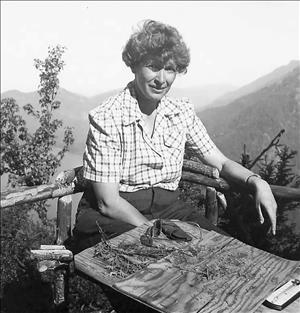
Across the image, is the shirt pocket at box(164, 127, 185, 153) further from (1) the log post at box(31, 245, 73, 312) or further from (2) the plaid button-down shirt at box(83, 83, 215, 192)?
(1) the log post at box(31, 245, 73, 312)

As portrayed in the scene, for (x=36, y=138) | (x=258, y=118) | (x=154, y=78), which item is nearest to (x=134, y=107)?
(x=154, y=78)

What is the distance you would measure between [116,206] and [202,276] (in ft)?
2.79

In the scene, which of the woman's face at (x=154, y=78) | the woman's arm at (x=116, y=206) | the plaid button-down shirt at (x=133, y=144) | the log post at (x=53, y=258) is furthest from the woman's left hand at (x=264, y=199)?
the log post at (x=53, y=258)

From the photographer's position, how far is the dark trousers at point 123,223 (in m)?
2.77

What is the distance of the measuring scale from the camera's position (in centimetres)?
185

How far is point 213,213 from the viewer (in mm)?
3721

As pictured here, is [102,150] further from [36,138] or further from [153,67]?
[36,138]

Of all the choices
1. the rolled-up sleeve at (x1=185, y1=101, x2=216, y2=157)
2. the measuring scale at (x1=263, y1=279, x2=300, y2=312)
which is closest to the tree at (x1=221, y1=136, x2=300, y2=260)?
the rolled-up sleeve at (x1=185, y1=101, x2=216, y2=157)

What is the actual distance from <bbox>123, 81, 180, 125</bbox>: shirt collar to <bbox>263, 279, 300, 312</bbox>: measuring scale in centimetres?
144

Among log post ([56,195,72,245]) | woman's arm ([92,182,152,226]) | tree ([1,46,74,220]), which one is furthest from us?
tree ([1,46,74,220])

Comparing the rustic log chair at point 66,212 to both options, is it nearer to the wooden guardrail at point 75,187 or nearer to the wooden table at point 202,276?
the wooden guardrail at point 75,187

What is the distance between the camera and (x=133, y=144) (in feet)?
9.71

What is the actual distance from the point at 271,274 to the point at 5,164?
25.7 ft

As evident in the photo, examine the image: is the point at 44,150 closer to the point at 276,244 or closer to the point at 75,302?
the point at 75,302
